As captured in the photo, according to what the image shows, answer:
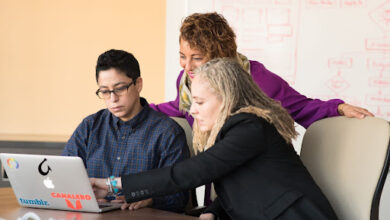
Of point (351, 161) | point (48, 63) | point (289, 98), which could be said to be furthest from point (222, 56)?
point (48, 63)

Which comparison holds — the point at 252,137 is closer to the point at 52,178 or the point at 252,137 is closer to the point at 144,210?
the point at 144,210

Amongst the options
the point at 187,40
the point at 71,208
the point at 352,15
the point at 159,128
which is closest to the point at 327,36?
the point at 352,15

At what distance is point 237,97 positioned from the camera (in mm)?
1629

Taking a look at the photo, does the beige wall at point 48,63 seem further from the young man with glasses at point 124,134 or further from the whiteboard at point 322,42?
the young man with glasses at point 124,134

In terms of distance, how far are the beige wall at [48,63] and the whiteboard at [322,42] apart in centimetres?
79

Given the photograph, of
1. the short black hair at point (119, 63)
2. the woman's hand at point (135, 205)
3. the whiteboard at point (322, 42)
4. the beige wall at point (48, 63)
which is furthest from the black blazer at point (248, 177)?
the beige wall at point (48, 63)

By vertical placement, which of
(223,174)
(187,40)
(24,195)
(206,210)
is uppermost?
(187,40)

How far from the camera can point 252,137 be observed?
5.08ft

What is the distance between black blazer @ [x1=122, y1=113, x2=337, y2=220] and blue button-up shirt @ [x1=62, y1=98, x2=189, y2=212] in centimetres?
37

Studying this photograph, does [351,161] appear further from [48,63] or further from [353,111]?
[48,63]

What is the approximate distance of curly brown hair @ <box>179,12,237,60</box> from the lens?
2.18m

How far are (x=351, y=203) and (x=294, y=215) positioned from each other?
0.29 m

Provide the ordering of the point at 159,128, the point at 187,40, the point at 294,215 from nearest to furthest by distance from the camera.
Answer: the point at 294,215 → the point at 159,128 → the point at 187,40

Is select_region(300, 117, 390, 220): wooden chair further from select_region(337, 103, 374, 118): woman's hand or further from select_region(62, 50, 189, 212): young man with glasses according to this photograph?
select_region(62, 50, 189, 212): young man with glasses
